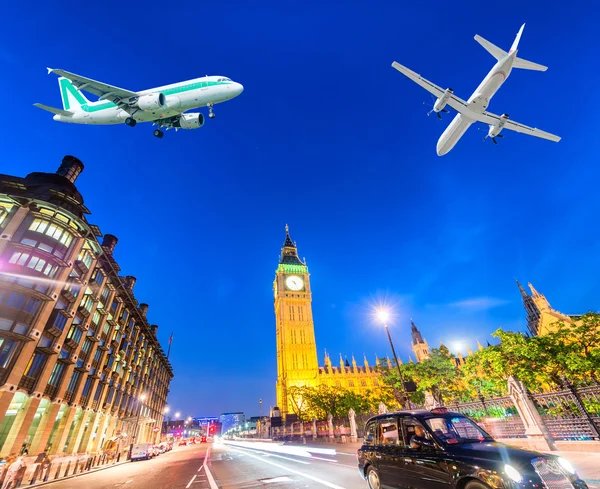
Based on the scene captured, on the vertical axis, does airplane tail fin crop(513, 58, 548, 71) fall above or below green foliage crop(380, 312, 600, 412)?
above

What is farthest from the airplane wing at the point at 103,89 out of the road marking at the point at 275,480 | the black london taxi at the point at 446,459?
the black london taxi at the point at 446,459

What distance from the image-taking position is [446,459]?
5543 mm

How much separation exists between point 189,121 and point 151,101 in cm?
353

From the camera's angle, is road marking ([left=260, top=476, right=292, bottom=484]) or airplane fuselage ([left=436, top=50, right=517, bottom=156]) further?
airplane fuselage ([left=436, top=50, right=517, bottom=156])

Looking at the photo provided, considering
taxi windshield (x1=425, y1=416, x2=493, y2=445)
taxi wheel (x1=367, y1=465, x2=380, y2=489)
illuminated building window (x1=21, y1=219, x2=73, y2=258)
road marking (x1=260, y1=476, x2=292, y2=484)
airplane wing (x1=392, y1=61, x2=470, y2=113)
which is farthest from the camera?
airplane wing (x1=392, y1=61, x2=470, y2=113)

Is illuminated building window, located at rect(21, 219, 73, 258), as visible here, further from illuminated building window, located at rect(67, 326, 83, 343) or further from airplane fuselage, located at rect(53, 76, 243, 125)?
airplane fuselage, located at rect(53, 76, 243, 125)

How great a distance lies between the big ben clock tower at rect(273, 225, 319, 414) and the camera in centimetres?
9492

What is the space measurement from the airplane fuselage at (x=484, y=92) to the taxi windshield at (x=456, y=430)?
1164 inches

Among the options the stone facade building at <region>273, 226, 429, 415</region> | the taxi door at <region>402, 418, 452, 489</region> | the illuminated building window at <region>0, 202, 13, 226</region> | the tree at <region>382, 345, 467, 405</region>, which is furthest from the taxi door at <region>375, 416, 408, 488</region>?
the stone facade building at <region>273, 226, 429, 415</region>

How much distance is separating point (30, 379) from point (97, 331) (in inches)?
449

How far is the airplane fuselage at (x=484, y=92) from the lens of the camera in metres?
24.8

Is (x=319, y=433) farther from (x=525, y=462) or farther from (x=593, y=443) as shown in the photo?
(x=525, y=462)

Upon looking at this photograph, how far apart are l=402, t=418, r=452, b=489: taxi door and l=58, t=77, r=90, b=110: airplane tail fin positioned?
32.0 m

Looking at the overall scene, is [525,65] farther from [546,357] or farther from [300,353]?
[300,353]
